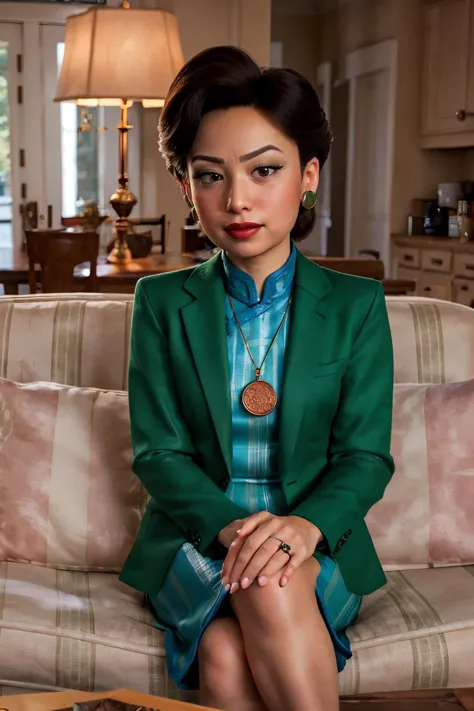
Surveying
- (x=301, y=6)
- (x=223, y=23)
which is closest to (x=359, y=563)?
(x=223, y=23)

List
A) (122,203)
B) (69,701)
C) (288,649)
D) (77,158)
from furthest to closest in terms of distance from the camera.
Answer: (77,158)
(122,203)
(288,649)
(69,701)

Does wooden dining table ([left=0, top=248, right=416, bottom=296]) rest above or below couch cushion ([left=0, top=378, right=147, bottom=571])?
above

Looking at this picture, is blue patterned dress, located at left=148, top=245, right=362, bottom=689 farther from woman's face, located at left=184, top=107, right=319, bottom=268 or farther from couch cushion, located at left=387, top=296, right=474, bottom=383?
couch cushion, located at left=387, top=296, right=474, bottom=383

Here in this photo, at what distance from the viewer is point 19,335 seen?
1.99 m

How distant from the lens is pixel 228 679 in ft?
4.12

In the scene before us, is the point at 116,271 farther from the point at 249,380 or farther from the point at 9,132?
the point at 9,132

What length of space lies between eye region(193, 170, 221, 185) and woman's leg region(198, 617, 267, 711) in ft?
2.23

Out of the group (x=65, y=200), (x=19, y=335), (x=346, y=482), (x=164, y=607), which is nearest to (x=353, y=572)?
(x=346, y=482)

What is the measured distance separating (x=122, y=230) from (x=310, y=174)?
7.51 feet

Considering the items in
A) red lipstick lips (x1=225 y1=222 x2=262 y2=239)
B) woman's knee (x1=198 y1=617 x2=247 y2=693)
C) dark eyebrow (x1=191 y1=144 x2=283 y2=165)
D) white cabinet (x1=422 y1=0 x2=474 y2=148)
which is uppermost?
white cabinet (x1=422 y1=0 x2=474 y2=148)

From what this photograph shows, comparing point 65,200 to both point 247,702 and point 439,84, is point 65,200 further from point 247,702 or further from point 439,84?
point 247,702

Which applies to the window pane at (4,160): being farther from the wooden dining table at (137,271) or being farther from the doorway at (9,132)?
the wooden dining table at (137,271)

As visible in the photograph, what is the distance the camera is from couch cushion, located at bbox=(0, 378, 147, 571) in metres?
1.76

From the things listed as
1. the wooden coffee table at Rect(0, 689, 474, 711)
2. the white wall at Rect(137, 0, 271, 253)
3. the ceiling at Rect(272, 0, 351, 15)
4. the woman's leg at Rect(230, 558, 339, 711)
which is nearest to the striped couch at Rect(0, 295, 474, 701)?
the wooden coffee table at Rect(0, 689, 474, 711)
